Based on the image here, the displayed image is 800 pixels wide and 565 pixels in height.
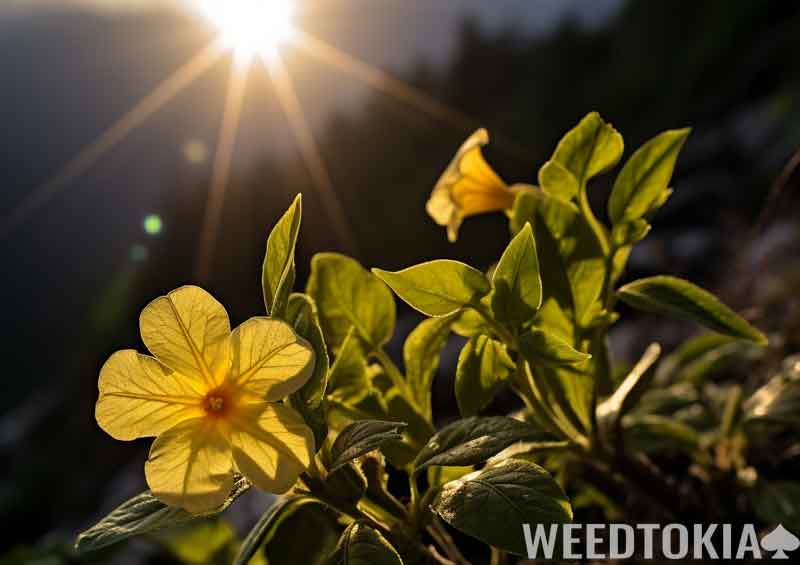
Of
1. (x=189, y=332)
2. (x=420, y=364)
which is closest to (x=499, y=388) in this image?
(x=420, y=364)

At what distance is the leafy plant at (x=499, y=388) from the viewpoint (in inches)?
18.4

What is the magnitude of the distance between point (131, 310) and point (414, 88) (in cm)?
329

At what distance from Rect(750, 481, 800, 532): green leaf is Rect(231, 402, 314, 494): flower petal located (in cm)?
51

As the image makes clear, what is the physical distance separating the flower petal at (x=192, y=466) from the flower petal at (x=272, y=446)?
0.03 feet

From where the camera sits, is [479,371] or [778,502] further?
[778,502]

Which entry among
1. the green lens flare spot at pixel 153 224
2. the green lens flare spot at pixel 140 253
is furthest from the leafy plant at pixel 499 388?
the green lens flare spot at pixel 140 253

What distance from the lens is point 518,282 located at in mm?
511

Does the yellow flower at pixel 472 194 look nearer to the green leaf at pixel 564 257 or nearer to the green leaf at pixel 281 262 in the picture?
the green leaf at pixel 564 257

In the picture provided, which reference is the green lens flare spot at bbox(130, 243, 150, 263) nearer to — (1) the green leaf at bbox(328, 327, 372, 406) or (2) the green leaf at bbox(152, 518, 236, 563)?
(2) the green leaf at bbox(152, 518, 236, 563)

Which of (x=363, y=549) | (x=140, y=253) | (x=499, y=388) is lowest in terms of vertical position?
(x=363, y=549)

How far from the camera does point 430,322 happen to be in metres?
0.59

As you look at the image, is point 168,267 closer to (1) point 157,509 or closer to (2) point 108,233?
(1) point 157,509

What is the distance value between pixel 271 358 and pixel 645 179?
15.6 inches

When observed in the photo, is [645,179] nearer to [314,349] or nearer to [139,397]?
[314,349]
